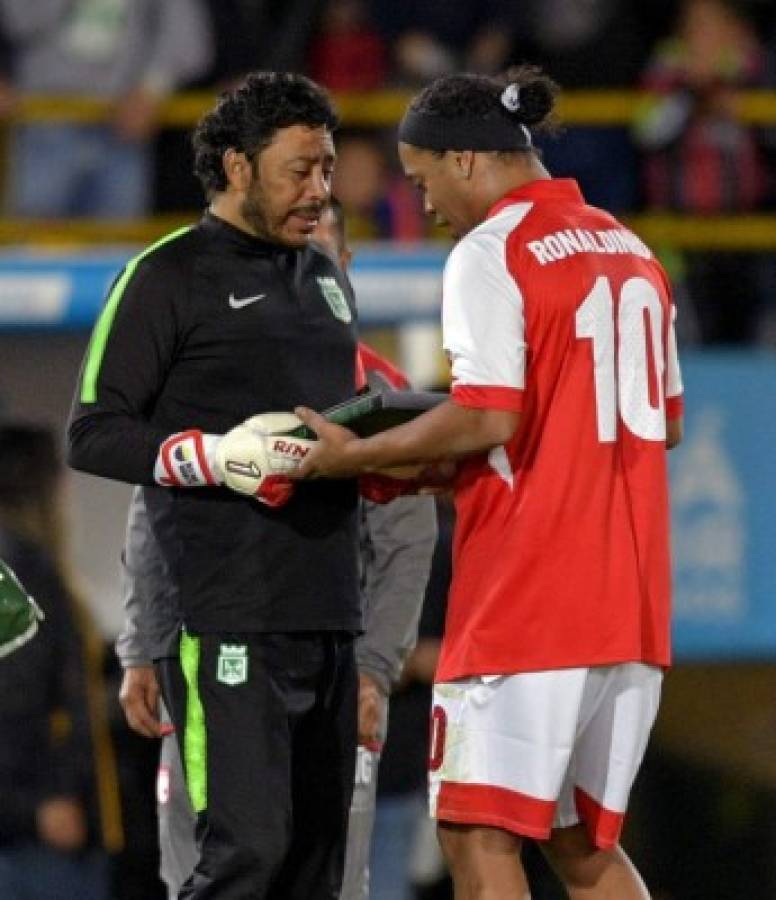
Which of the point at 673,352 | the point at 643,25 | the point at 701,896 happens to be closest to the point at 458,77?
the point at 673,352

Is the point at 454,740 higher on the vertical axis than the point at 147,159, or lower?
lower

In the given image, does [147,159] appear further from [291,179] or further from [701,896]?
[291,179]

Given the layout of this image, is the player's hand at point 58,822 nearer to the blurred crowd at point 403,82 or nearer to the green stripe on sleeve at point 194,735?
the green stripe on sleeve at point 194,735

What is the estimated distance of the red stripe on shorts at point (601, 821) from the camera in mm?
4633

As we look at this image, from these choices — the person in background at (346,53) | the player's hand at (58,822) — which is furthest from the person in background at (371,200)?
the player's hand at (58,822)

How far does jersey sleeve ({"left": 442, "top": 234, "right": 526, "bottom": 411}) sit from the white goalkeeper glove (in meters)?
0.35

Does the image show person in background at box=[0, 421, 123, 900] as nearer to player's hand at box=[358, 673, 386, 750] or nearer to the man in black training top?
player's hand at box=[358, 673, 386, 750]

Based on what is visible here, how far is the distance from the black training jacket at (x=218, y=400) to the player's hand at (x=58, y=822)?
5.71 feet

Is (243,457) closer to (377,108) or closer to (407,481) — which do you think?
(407,481)

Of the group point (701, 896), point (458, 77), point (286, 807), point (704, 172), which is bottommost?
point (701, 896)

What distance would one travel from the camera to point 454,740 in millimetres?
4574

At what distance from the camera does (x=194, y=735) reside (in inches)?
185

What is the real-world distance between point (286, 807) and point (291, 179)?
122 cm

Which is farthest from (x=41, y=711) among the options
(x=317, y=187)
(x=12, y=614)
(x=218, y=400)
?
(x=317, y=187)
